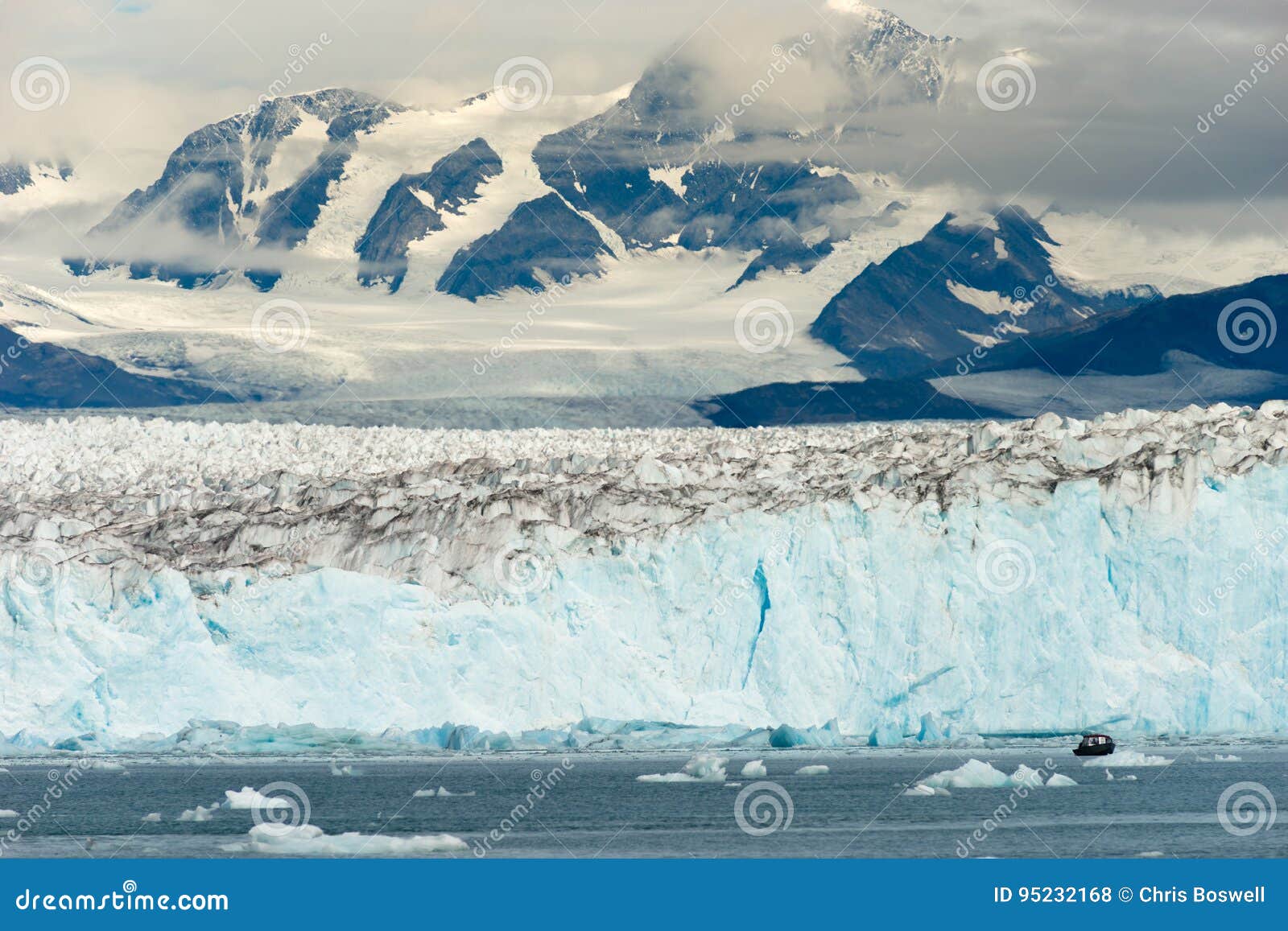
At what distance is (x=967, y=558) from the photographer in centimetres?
4172

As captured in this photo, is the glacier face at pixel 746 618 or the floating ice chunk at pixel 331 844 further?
the glacier face at pixel 746 618

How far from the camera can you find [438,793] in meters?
38.8

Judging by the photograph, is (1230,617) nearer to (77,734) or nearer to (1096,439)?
(1096,439)

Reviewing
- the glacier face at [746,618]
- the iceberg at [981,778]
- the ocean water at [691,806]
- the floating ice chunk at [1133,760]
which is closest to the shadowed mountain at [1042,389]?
the glacier face at [746,618]

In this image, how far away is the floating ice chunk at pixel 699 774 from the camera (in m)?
37.7

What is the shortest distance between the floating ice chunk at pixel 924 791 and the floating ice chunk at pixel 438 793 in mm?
8864

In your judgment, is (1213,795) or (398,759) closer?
(1213,795)

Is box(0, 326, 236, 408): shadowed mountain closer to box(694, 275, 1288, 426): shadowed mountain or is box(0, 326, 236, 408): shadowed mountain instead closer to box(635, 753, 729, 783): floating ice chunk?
box(694, 275, 1288, 426): shadowed mountain

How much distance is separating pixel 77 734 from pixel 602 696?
11.1m

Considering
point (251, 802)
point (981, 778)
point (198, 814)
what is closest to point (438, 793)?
point (251, 802)

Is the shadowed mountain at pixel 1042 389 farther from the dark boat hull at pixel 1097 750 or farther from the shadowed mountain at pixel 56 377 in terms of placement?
the dark boat hull at pixel 1097 750

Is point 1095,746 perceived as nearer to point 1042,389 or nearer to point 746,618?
point 746,618

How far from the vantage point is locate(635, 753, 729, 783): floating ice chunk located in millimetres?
37719

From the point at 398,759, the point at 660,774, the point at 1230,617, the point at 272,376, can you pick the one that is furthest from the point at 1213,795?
the point at 272,376
